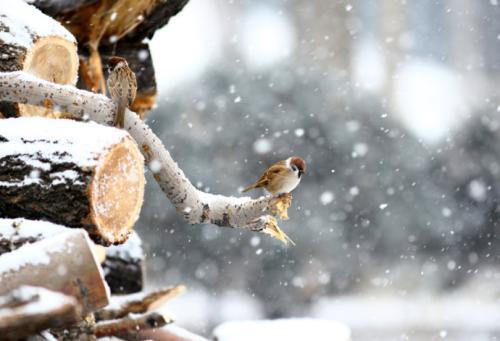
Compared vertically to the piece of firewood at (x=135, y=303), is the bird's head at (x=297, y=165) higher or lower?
higher

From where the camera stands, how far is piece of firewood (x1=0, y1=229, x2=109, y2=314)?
2.47 metres

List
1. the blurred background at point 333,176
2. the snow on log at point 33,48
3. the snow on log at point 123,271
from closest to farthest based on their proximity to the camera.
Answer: the snow on log at point 33,48 < the snow on log at point 123,271 < the blurred background at point 333,176

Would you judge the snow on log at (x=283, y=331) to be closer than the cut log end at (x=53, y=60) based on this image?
No

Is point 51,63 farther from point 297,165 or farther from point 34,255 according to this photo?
point 34,255

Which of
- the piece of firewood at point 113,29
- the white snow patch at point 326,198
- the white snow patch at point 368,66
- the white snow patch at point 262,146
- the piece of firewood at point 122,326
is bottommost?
the piece of firewood at point 122,326

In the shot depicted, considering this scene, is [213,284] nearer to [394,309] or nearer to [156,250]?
[156,250]

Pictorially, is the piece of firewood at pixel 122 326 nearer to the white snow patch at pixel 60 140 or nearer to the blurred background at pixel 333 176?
the white snow patch at pixel 60 140

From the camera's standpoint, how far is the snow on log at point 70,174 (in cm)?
289

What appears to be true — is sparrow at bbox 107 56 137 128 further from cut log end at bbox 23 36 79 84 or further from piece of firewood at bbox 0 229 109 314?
piece of firewood at bbox 0 229 109 314

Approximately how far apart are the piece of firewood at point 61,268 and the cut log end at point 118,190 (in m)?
0.39

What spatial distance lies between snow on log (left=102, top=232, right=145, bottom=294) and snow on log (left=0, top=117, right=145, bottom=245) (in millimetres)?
2146

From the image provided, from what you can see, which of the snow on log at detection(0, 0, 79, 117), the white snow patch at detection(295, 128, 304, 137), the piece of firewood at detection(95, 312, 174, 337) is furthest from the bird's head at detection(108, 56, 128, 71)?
the white snow patch at detection(295, 128, 304, 137)

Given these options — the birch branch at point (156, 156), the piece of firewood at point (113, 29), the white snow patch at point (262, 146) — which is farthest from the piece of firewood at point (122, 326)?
the white snow patch at point (262, 146)

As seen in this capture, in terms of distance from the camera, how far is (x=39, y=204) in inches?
116
